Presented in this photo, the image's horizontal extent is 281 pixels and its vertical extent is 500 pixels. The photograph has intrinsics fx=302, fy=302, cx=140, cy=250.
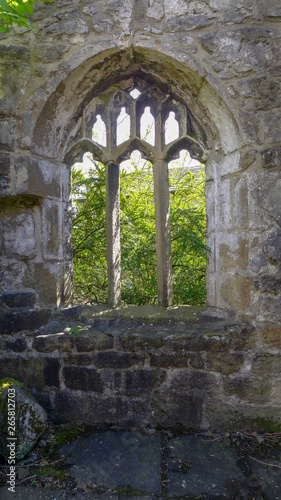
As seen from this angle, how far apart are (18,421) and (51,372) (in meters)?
0.45

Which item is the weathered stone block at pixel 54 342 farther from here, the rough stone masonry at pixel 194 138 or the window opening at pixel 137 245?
the window opening at pixel 137 245

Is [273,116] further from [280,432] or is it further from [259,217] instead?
[280,432]

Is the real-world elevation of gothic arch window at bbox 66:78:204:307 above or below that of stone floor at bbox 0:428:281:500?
above

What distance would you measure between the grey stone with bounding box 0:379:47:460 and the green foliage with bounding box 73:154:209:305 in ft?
4.46

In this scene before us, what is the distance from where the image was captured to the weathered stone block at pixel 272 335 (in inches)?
86.7

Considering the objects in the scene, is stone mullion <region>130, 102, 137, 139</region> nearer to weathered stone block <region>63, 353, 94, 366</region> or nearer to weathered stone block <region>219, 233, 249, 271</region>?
weathered stone block <region>219, 233, 249, 271</region>

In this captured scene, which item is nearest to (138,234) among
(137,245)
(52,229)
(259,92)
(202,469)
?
(137,245)

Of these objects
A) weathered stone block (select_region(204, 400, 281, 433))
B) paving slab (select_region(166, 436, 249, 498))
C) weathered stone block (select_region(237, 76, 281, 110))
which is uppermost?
weathered stone block (select_region(237, 76, 281, 110))

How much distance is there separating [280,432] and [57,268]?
211 centimetres

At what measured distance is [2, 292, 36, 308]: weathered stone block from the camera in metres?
2.43

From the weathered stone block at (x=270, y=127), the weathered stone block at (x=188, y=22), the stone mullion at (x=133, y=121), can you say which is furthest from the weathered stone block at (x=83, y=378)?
the weathered stone block at (x=188, y=22)

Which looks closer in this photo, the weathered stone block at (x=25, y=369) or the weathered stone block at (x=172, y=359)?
the weathered stone block at (x=172, y=359)

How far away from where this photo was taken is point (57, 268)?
2.57m

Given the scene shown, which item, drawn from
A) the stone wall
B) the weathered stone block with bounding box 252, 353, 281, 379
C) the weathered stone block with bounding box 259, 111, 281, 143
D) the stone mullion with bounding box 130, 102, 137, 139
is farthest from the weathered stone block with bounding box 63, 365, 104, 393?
the weathered stone block with bounding box 259, 111, 281, 143
